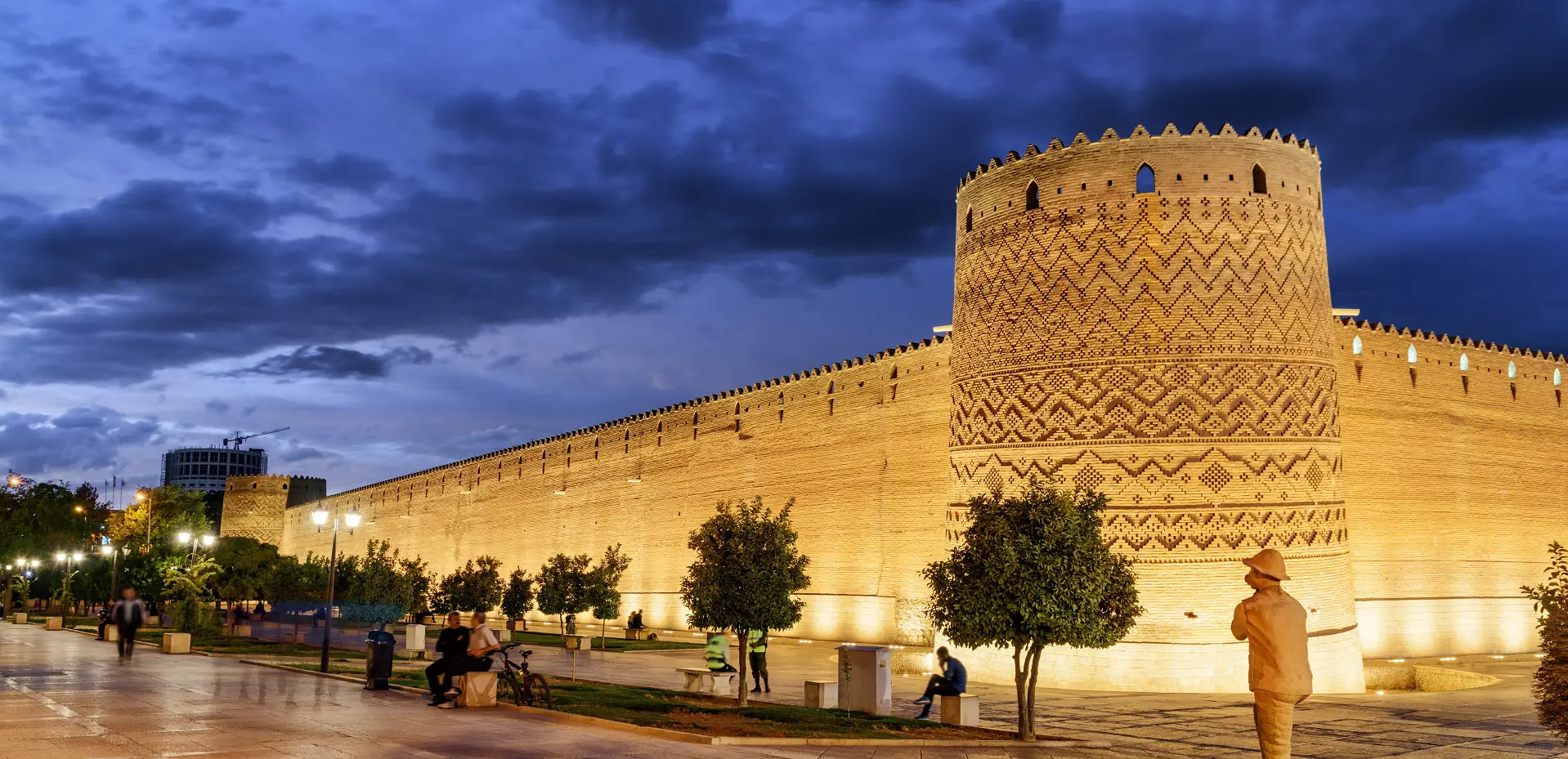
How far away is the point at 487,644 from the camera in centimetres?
1070

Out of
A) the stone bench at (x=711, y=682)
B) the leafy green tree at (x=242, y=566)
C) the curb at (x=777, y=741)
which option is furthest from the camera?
the leafy green tree at (x=242, y=566)

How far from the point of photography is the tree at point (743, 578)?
44.9 feet

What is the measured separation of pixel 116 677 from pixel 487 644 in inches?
198

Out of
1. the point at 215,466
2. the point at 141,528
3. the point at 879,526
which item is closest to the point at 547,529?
the point at 879,526

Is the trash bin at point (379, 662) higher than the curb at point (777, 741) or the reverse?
higher

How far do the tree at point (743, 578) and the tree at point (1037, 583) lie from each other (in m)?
2.92

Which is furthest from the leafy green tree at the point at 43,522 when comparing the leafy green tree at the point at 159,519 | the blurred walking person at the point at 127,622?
the blurred walking person at the point at 127,622

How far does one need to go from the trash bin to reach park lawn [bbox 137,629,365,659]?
7.01m

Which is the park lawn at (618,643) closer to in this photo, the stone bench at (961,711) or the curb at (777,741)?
the stone bench at (961,711)

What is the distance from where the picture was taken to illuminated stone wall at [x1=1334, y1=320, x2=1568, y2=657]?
2119 cm

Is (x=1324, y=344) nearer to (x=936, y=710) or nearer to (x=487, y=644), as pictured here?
(x=936, y=710)

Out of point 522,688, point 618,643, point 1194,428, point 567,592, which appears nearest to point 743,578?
point 522,688

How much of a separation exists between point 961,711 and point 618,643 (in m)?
15.2

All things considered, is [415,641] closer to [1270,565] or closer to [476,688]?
[476,688]
